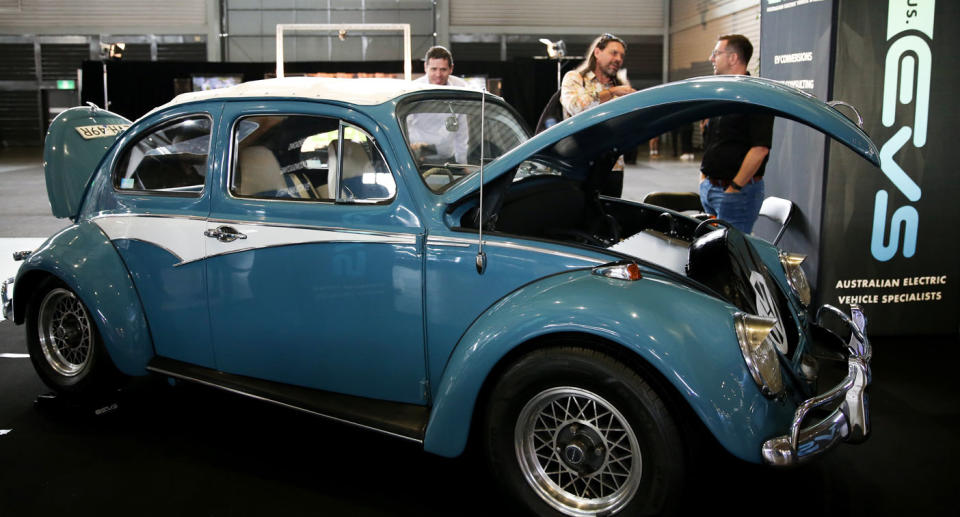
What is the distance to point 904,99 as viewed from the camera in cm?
481

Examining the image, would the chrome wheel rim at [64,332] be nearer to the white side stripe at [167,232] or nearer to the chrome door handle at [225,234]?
the white side stripe at [167,232]

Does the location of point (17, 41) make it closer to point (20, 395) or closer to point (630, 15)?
point (630, 15)

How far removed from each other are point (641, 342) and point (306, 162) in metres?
1.66

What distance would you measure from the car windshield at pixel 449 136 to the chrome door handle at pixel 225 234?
818mm

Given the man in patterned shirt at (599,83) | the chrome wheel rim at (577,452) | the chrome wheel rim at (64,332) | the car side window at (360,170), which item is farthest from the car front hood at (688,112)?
the chrome wheel rim at (64,332)

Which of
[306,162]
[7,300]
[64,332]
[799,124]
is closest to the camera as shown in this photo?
[306,162]

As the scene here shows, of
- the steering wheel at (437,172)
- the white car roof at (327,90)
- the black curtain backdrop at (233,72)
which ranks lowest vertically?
the steering wheel at (437,172)

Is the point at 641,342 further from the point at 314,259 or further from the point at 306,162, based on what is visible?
the point at 306,162

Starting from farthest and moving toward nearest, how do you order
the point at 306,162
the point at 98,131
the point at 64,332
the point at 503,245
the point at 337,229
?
1. the point at 98,131
2. the point at 64,332
3. the point at 306,162
4. the point at 337,229
5. the point at 503,245

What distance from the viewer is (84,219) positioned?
12.5ft

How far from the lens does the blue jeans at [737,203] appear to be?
15.5 feet

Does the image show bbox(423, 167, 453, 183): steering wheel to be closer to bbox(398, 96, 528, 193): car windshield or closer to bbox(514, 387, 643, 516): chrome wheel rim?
bbox(398, 96, 528, 193): car windshield

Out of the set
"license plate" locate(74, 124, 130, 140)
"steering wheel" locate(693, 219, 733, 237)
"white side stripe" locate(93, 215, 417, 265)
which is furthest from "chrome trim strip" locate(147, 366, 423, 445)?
"steering wheel" locate(693, 219, 733, 237)

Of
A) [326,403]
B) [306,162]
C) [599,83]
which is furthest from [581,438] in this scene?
[599,83]
